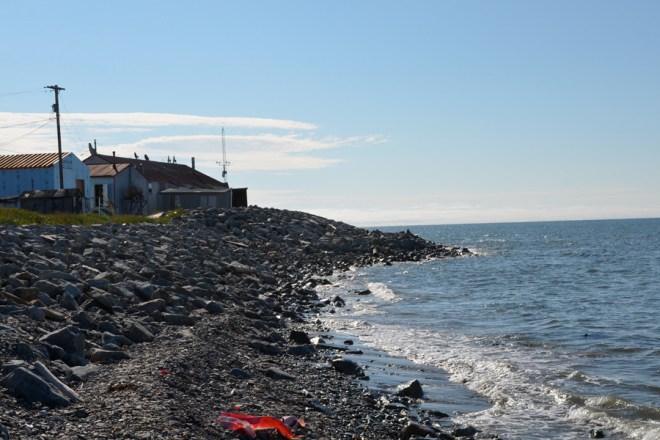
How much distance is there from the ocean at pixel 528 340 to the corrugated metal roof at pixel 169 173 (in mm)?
22267

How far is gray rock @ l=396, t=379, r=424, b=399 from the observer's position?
461 inches

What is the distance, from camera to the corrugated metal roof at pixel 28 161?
144 feet

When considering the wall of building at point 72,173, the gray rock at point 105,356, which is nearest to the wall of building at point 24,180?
the wall of building at point 72,173

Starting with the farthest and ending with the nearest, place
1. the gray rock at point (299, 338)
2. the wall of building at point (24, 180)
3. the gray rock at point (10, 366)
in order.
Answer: the wall of building at point (24, 180) → the gray rock at point (299, 338) → the gray rock at point (10, 366)

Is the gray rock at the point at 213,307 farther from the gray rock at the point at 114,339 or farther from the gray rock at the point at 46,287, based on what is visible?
the gray rock at the point at 114,339

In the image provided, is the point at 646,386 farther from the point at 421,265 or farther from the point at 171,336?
the point at 421,265

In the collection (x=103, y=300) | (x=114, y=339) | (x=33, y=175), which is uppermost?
(x=33, y=175)

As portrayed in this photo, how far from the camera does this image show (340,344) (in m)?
16.2

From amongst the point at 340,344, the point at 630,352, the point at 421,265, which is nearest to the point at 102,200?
the point at 421,265

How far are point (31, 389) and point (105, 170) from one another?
4521 centimetres

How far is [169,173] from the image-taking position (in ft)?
190

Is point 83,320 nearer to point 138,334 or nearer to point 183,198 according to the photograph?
point 138,334

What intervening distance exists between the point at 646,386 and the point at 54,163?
38240 mm

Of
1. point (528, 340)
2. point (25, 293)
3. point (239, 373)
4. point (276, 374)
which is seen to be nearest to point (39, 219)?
point (25, 293)
